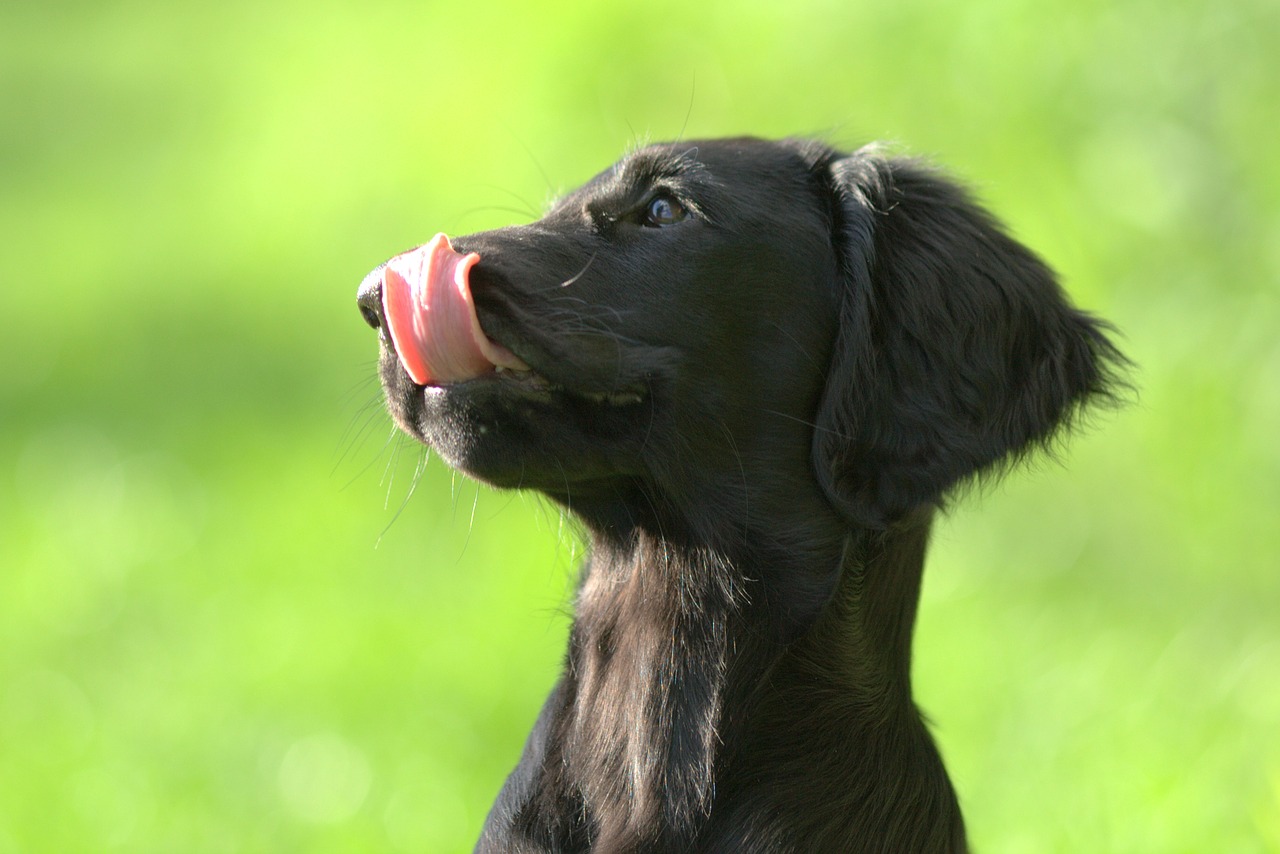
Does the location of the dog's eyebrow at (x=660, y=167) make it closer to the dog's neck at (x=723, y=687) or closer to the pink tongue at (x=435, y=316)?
the pink tongue at (x=435, y=316)

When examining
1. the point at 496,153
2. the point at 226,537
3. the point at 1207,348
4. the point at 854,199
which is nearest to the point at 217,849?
the point at 226,537

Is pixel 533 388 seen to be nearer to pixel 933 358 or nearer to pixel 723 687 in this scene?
pixel 723 687

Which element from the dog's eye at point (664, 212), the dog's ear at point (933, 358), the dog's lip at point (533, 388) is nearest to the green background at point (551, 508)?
the dog's ear at point (933, 358)

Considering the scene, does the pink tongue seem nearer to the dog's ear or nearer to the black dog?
the black dog

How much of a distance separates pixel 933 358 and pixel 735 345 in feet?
1.37

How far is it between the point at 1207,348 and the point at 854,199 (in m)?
3.33

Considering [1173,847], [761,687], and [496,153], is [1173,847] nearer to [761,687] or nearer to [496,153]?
[761,687]

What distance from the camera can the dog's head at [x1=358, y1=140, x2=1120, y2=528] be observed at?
111 inches

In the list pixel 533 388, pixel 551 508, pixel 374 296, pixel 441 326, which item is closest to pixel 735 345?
pixel 533 388

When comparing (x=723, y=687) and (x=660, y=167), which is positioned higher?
(x=660, y=167)

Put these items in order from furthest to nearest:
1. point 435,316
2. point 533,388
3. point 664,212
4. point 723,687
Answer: point 664,212 → point 723,687 → point 533,388 → point 435,316

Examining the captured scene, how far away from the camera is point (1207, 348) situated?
599 centimetres

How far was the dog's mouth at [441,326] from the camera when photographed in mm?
2721

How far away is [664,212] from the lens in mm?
3123
